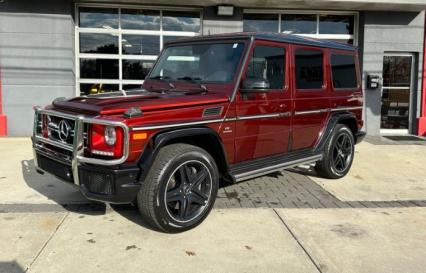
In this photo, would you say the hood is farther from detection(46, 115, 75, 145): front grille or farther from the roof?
the roof

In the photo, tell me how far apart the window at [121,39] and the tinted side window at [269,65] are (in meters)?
6.42

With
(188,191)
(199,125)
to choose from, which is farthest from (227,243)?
(199,125)

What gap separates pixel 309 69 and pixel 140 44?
256 inches

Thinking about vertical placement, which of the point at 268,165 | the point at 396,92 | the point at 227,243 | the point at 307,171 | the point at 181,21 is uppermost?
the point at 181,21

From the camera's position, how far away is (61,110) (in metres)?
4.68

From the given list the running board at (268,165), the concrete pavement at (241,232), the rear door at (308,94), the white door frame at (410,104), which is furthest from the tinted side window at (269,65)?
the white door frame at (410,104)

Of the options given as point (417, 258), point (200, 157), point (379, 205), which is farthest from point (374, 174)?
point (200, 157)

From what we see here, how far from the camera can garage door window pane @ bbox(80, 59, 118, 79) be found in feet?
37.6

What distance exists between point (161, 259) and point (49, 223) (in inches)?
60.5

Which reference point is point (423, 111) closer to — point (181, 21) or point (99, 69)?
point (181, 21)

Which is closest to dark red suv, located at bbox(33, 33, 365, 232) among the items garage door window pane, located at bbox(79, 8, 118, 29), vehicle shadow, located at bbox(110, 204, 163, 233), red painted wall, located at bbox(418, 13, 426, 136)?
vehicle shadow, located at bbox(110, 204, 163, 233)

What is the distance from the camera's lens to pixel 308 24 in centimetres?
1217

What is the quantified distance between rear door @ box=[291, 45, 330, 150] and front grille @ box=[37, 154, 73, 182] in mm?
2885

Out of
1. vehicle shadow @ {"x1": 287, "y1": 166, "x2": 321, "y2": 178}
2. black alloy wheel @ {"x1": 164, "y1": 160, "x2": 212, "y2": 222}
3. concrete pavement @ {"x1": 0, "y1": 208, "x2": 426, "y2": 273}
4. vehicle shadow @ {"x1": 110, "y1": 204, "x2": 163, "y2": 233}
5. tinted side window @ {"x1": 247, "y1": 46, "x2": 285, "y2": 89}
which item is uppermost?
tinted side window @ {"x1": 247, "y1": 46, "x2": 285, "y2": 89}
